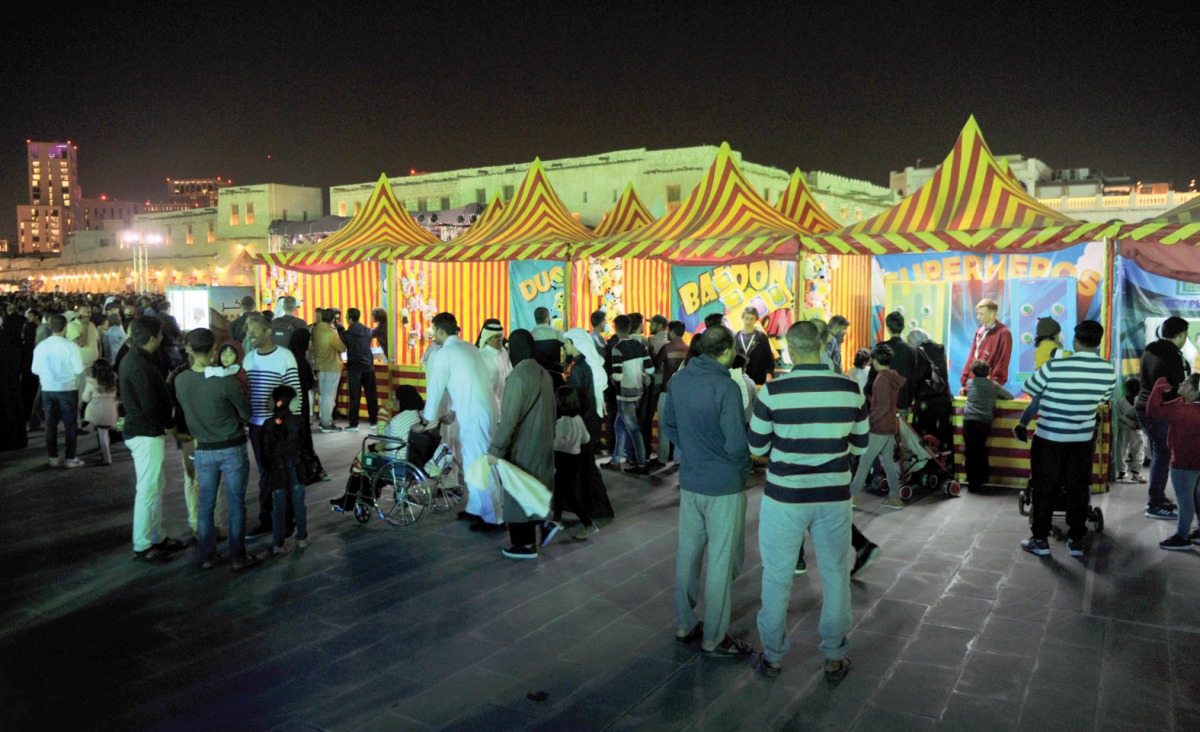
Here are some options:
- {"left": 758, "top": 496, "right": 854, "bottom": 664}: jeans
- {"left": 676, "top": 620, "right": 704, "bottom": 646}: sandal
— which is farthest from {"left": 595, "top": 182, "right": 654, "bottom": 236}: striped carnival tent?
{"left": 758, "top": 496, "right": 854, "bottom": 664}: jeans

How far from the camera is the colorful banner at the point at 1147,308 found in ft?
28.7

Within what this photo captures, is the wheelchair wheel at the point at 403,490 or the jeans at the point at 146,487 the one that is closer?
the jeans at the point at 146,487

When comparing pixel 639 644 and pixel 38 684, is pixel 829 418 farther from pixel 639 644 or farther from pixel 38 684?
pixel 38 684

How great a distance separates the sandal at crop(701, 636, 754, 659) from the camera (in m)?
4.08

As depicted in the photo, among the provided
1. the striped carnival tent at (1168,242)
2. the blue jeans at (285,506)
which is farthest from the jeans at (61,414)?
the striped carnival tent at (1168,242)

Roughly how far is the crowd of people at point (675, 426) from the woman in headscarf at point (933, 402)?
18 millimetres

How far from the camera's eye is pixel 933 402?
757 cm

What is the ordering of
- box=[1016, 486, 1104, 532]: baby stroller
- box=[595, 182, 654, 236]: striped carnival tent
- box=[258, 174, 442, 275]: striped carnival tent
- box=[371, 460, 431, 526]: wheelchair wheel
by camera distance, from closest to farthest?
box=[1016, 486, 1104, 532]: baby stroller → box=[371, 460, 431, 526]: wheelchair wheel → box=[258, 174, 442, 275]: striped carnival tent → box=[595, 182, 654, 236]: striped carnival tent

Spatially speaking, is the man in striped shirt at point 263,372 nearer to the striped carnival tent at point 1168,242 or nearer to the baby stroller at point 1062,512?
the baby stroller at point 1062,512

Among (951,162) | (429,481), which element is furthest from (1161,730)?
(951,162)

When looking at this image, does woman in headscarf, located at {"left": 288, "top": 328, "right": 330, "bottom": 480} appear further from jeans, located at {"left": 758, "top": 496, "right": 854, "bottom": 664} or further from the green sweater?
jeans, located at {"left": 758, "top": 496, "right": 854, "bottom": 664}

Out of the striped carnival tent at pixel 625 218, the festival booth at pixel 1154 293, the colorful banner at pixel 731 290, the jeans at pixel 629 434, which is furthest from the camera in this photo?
the striped carnival tent at pixel 625 218

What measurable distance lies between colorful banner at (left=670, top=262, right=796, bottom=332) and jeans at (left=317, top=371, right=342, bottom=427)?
500 cm

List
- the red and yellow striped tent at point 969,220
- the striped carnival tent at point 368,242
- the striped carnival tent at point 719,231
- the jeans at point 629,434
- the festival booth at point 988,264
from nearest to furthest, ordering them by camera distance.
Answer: the festival booth at point 988,264 → the red and yellow striped tent at point 969,220 → the jeans at point 629,434 → the striped carnival tent at point 719,231 → the striped carnival tent at point 368,242
